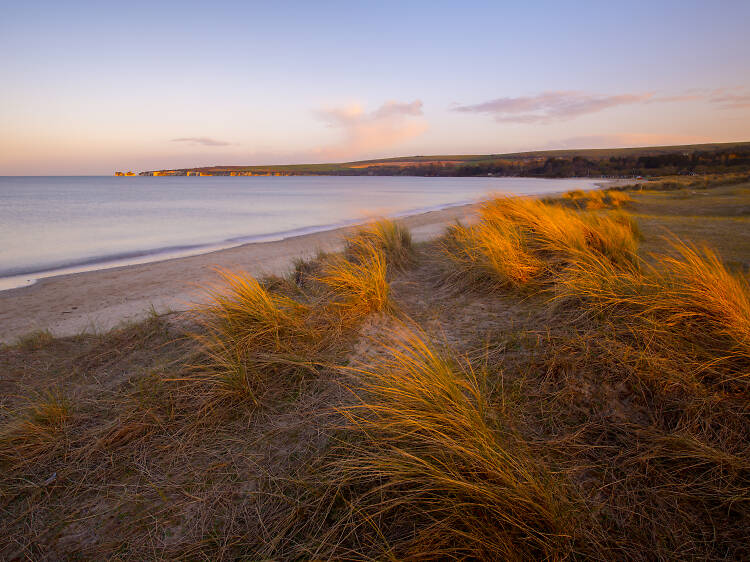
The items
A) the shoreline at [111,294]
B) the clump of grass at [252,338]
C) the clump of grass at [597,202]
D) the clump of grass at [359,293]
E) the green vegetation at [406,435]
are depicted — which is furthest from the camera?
the clump of grass at [597,202]

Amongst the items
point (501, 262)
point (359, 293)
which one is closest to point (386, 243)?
point (501, 262)

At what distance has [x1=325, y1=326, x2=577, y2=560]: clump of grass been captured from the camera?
3.67ft

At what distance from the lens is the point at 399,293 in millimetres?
4004

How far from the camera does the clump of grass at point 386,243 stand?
5.25 metres

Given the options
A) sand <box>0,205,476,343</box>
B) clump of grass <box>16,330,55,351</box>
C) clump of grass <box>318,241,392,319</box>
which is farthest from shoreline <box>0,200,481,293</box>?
clump of grass <box>318,241,392,319</box>

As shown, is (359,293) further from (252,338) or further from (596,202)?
(596,202)

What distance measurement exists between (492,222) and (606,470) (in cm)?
440

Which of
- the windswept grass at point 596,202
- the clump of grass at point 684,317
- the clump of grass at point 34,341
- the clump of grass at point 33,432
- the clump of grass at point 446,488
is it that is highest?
the windswept grass at point 596,202

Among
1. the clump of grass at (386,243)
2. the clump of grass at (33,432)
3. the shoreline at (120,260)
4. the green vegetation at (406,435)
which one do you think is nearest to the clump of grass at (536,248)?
the green vegetation at (406,435)

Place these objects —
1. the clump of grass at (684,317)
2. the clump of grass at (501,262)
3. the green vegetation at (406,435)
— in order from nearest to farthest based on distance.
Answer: the green vegetation at (406,435)
the clump of grass at (684,317)
the clump of grass at (501,262)

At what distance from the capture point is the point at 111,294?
6246 millimetres

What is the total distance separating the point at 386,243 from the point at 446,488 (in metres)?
4.45

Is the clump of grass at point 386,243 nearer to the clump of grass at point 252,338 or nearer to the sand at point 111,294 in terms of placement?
the sand at point 111,294

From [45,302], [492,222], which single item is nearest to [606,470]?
[492,222]
